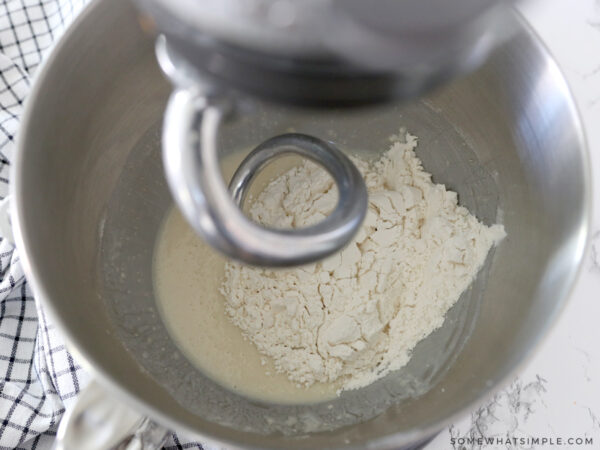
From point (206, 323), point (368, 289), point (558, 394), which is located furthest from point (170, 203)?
point (558, 394)

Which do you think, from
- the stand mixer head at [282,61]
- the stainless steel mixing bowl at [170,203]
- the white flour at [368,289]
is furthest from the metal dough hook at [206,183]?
the white flour at [368,289]

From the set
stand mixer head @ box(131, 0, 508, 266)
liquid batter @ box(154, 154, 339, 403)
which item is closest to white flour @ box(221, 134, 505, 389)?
liquid batter @ box(154, 154, 339, 403)

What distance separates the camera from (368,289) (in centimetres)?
69

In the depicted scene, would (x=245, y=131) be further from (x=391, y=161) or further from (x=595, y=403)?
(x=595, y=403)

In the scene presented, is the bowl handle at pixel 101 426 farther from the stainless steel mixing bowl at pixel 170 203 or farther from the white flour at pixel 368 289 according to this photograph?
the white flour at pixel 368 289

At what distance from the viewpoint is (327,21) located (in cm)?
29

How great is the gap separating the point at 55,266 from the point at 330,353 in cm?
30

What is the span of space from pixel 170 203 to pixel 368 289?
0.26m

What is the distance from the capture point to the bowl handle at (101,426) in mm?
534

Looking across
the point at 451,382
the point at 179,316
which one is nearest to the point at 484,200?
the point at 451,382

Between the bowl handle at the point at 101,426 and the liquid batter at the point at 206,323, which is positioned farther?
the liquid batter at the point at 206,323

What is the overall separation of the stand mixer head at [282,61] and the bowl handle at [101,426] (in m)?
0.26

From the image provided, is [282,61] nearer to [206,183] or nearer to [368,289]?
[206,183]

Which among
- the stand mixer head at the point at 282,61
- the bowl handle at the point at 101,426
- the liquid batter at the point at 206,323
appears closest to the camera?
the stand mixer head at the point at 282,61
